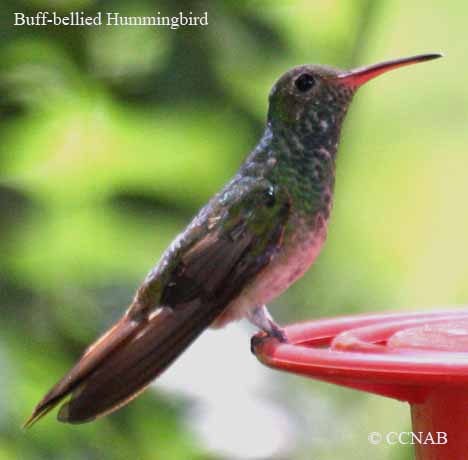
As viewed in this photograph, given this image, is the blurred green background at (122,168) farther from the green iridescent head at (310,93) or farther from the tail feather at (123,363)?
the tail feather at (123,363)

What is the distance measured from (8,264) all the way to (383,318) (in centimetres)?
109

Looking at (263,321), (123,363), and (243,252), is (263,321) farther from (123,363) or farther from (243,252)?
(123,363)

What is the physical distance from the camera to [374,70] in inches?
118

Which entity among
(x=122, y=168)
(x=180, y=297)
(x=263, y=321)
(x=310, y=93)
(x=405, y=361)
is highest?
(x=310, y=93)

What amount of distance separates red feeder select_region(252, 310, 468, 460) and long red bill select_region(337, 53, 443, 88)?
62cm

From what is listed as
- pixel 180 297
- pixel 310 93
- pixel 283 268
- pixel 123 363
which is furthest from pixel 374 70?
pixel 123 363

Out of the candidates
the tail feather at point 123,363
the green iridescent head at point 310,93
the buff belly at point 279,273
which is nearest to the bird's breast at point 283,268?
the buff belly at point 279,273

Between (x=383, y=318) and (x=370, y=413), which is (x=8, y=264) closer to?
(x=383, y=318)

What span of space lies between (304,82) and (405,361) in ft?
4.81

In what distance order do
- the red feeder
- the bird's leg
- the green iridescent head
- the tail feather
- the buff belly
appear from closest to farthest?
the red feeder → the tail feather → the bird's leg → the buff belly → the green iridescent head

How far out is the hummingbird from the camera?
296cm

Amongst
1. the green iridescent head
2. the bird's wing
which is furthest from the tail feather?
the green iridescent head

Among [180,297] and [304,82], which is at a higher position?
[304,82]

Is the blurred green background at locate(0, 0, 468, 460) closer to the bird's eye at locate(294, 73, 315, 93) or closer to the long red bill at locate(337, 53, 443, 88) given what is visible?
the bird's eye at locate(294, 73, 315, 93)
